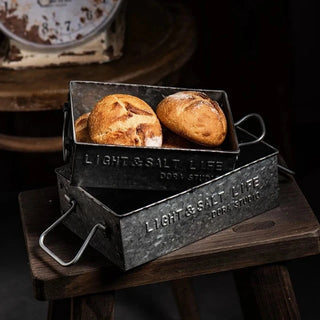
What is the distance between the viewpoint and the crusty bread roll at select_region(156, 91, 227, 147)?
1.28m

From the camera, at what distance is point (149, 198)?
1.28 meters

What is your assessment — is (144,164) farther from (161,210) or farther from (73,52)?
(73,52)

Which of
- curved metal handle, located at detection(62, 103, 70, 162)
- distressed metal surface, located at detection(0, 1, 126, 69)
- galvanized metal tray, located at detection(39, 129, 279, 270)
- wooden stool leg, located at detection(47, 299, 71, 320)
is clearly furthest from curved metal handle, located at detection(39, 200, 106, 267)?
distressed metal surface, located at detection(0, 1, 126, 69)

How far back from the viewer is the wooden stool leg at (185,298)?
77.7 inches

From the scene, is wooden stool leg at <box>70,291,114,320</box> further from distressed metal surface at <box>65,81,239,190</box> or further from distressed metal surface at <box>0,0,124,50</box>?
distressed metal surface at <box>0,0,124,50</box>

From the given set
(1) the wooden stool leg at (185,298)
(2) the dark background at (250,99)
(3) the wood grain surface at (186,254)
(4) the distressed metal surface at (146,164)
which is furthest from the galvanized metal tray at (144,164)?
(2) the dark background at (250,99)

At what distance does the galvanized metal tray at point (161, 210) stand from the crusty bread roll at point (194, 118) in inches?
2.8

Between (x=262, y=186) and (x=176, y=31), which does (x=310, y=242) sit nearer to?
(x=262, y=186)

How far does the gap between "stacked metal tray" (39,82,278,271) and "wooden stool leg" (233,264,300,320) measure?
10 cm

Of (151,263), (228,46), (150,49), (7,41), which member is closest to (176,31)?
(150,49)

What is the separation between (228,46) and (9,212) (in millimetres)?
839

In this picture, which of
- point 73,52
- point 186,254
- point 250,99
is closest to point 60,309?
point 186,254

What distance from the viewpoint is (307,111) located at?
2879 millimetres

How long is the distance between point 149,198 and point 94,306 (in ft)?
0.68
